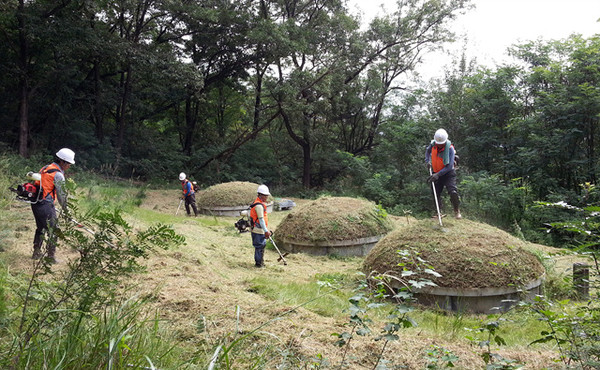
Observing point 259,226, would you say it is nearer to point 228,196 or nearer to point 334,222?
point 334,222

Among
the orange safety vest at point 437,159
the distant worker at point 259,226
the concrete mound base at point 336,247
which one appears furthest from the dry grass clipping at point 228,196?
the orange safety vest at point 437,159

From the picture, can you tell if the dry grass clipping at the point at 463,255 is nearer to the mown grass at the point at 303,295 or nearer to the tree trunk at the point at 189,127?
the mown grass at the point at 303,295

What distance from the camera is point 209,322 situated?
348cm

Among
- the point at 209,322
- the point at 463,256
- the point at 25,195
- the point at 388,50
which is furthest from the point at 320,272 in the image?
the point at 388,50

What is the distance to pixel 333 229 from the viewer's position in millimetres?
9500

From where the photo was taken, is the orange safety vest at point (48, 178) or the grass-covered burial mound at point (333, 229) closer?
the orange safety vest at point (48, 178)

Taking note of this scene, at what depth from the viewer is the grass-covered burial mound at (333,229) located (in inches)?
371

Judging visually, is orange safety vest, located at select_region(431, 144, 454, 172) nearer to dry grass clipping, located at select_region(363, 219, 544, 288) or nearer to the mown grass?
dry grass clipping, located at select_region(363, 219, 544, 288)

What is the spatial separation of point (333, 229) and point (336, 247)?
45 centimetres

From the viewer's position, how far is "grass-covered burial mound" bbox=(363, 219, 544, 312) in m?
5.90

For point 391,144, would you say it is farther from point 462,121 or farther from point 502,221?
point 502,221

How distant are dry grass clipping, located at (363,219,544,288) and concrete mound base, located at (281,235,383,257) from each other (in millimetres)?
2242

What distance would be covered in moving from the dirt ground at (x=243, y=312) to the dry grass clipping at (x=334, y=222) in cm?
136

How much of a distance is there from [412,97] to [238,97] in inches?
509
